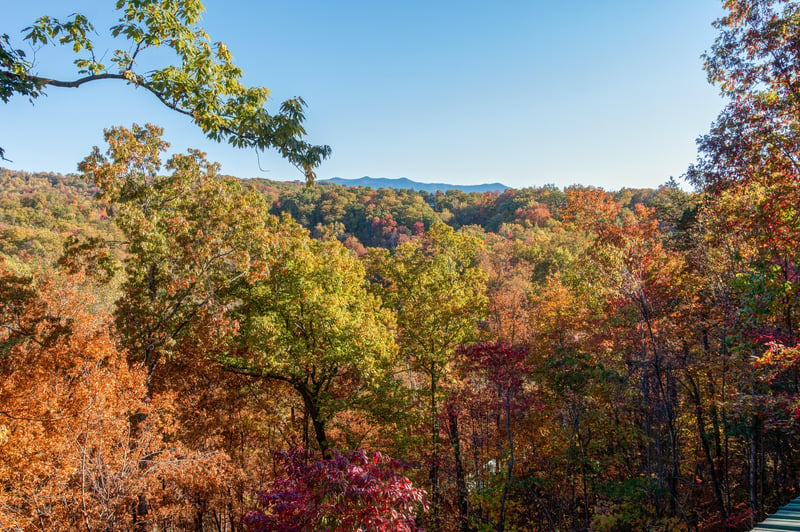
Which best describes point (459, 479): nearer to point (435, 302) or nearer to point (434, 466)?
point (434, 466)

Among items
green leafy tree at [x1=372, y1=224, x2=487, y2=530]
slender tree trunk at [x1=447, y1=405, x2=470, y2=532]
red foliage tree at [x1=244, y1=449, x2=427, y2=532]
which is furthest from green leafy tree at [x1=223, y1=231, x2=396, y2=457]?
red foliage tree at [x1=244, y1=449, x2=427, y2=532]

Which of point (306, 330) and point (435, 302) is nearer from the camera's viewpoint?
point (306, 330)

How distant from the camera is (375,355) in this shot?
39.7ft

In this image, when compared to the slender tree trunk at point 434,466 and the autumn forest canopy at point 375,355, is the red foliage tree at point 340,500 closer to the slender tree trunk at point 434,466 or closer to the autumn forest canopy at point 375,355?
the autumn forest canopy at point 375,355

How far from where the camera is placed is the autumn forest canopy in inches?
219

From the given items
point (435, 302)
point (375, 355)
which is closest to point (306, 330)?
point (375, 355)

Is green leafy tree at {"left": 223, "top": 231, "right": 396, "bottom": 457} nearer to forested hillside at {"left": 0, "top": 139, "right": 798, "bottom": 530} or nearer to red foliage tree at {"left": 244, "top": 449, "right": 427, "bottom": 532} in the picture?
forested hillside at {"left": 0, "top": 139, "right": 798, "bottom": 530}

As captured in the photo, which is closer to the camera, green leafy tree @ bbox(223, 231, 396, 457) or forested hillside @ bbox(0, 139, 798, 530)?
forested hillside @ bbox(0, 139, 798, 530)

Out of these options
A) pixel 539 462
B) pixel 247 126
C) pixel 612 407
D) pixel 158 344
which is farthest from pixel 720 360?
pixel 158 344

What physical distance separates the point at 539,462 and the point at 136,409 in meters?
10.4

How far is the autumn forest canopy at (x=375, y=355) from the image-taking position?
219 inches

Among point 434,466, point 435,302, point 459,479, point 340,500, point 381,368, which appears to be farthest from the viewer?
point 435,302

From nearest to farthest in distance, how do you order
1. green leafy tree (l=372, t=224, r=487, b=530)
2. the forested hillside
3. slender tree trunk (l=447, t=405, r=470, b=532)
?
1. the forested hillside
2. slender tree trunk (l=447, t=405, r=470, b=532)
3. green leafy tree (l=372, t=224, r=487, b=530)

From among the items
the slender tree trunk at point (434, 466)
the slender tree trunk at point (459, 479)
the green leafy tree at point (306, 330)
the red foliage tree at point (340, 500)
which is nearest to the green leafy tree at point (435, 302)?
the slender tree trunk at point (434, 466)
